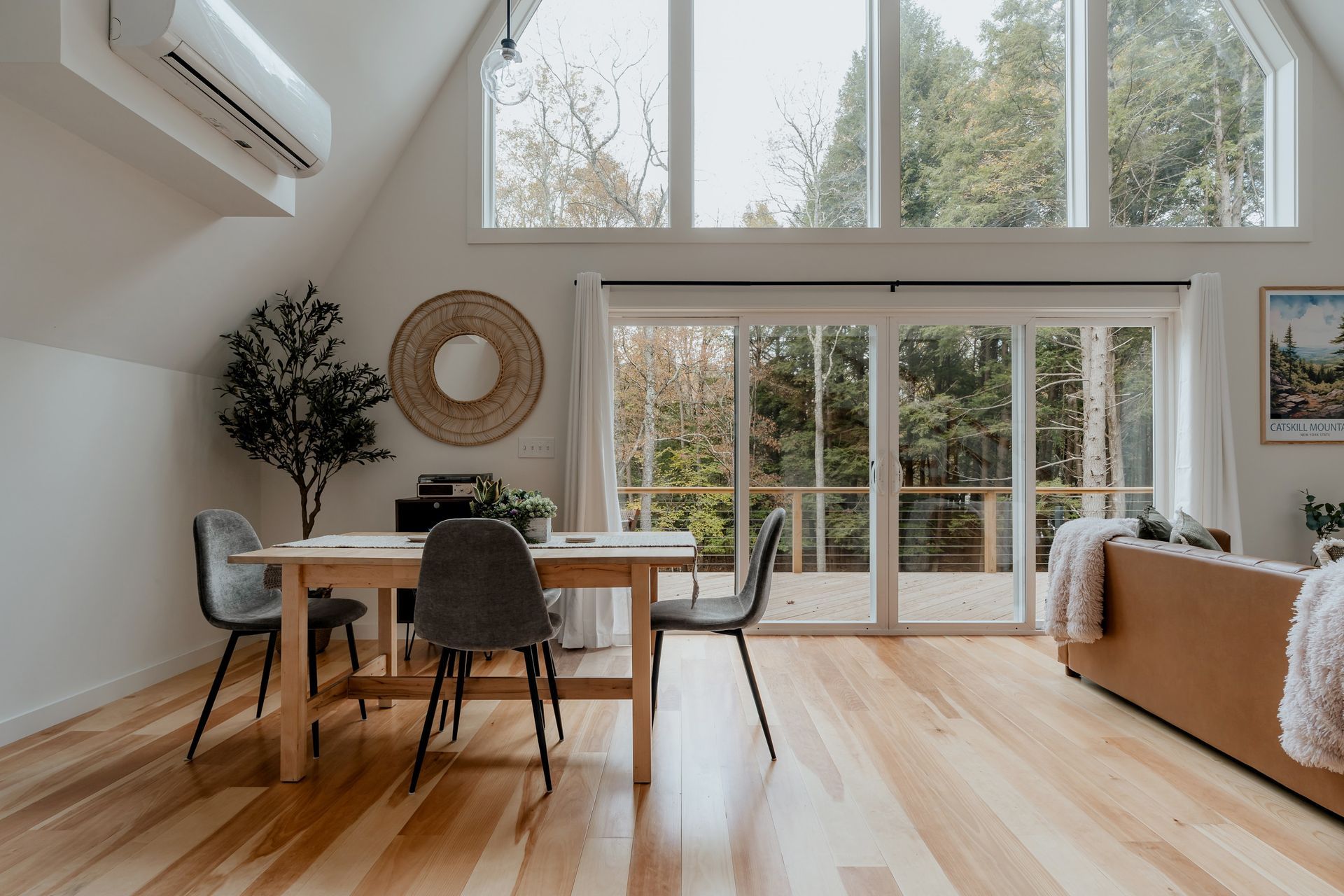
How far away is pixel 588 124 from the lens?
4496 millimetres

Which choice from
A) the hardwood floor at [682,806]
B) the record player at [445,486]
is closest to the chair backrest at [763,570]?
the hardwood floor at [682,806]

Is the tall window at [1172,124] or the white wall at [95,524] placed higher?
the tall window at [1172,124]

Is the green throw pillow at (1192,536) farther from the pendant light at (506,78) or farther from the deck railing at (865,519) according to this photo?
the pendant light at (506,78)

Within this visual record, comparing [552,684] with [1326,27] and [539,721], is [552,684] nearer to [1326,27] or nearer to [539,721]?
[539,721]

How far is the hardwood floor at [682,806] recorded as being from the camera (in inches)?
70.7

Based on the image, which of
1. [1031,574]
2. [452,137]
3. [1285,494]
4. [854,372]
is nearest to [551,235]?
[452,137]

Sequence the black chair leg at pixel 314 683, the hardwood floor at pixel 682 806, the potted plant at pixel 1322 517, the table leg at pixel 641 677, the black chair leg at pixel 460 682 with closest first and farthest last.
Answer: the hardwood floor at pixel 682 806, the table leg at pixel 641 677, the black chair leg at pixel 460 682, the black chair leg at pixel 314 683, the potted plant at pixel 1322 517

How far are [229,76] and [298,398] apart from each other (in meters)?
2.22

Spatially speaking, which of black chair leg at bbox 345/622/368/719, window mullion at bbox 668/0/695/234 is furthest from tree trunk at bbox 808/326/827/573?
black chair leg at bbox 345/622/368/719

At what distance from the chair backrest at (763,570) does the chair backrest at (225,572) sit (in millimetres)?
1723

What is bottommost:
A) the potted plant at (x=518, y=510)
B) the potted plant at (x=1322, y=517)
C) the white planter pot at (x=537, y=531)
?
the potted plant at (x=1322, y=517)

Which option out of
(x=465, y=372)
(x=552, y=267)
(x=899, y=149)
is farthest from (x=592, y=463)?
(x=899, y=149)

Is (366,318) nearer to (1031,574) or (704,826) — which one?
(704,826)

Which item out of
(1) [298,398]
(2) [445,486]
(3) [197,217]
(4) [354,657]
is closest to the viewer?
(4) [354,657]
